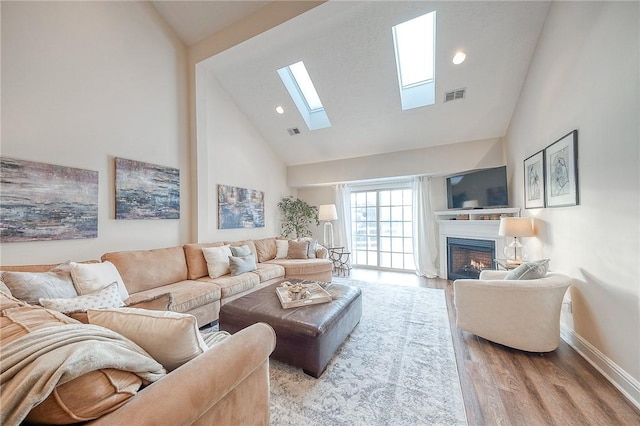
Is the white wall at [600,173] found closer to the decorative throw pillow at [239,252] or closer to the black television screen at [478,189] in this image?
the black television screen at [478,189]

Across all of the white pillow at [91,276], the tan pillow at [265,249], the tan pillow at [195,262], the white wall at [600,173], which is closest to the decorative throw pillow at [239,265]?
the tan pillow at [195,262]

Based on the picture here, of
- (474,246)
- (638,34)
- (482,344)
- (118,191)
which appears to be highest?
(638,34)

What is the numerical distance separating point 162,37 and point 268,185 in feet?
9.51

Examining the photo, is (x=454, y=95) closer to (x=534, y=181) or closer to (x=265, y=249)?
(x=534, y=181)

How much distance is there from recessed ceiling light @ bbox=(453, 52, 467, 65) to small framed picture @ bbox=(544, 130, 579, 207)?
152 cm

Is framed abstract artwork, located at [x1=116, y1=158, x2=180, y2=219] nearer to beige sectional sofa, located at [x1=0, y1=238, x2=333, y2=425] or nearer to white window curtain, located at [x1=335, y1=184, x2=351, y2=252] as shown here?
beige sectional sofa, located at [x1=0, y1=238, x2=333, y2=425]

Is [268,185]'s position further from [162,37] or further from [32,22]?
[32,22]

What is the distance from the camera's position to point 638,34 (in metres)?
1.60

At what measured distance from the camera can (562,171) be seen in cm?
243

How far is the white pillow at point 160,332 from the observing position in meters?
0.96

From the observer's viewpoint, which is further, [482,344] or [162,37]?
[162,37]

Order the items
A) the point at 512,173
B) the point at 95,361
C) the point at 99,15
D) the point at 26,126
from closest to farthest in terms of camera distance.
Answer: the point at 95,361, the point at 26,126, the point at 99,15, the point at 512,173

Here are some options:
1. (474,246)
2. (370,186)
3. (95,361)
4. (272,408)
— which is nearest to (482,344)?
(272,408)

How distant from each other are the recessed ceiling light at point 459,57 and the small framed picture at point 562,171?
59.7 inches
